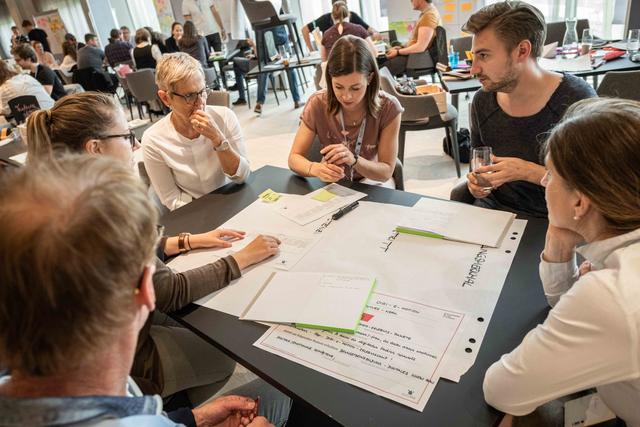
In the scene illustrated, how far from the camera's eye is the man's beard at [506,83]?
1651 millimetres

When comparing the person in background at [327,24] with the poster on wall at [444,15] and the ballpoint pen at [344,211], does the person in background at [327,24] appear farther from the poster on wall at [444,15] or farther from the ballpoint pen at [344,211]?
the ballpoint pen at [344,211]

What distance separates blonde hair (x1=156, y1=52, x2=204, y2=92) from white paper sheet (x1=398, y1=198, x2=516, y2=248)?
3.80 ft

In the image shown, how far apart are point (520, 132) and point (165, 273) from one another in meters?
1.47

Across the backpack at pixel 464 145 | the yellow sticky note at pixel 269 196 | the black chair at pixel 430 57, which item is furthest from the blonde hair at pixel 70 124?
the black chair at pixel 430 57

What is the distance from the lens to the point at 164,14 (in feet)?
34.3

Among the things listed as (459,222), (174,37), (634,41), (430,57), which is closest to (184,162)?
(459,222)

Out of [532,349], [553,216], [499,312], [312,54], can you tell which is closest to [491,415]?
[532,349]

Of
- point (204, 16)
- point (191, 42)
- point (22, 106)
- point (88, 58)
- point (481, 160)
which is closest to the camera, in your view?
point (481, 160)

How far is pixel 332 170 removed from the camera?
170 centimetres

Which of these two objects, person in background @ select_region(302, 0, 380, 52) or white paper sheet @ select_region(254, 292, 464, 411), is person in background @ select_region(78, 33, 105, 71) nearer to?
person in background @ select_region(302, 0, 380, 52)

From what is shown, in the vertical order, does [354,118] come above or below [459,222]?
above

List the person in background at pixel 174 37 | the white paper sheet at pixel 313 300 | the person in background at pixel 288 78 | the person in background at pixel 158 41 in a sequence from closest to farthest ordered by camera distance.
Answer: the white paper sheet at pixel 313 300 < the person in background at pixel 288 78 < the person in background at pixel 174 37 < the person in background at pixel 158 41

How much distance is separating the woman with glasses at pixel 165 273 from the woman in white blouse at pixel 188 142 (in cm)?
40

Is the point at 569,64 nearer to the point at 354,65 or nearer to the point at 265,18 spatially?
the point at 354,65
